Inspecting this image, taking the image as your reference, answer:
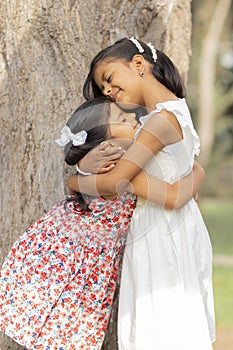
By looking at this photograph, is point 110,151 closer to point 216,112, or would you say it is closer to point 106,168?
point 106,168

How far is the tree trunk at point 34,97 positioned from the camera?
4.09 metres

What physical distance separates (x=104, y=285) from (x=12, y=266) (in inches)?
16.3

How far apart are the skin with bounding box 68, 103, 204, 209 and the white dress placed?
0.05 meters

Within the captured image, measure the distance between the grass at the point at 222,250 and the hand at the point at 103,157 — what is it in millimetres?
5085

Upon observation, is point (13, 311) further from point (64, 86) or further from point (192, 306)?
point (64, 86)

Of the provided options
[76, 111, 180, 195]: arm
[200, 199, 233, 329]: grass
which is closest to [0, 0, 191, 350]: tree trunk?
[76, 111, 180, 195]: arm

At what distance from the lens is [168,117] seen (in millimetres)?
3455

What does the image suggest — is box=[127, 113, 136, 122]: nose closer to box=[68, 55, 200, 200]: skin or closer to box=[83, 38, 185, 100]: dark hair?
box=[68, 55, 200, 200]: skin

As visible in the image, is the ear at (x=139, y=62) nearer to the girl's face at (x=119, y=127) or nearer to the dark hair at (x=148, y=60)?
the dark hair at (x=148, y=60)

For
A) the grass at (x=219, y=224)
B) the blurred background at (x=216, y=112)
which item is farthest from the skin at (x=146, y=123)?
the grass at (x=219, y=224)

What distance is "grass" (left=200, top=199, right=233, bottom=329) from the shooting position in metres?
8.90

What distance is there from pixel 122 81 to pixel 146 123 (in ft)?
0.77

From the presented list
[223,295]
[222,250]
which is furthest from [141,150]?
[222,250]

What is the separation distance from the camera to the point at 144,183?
3451 mm
